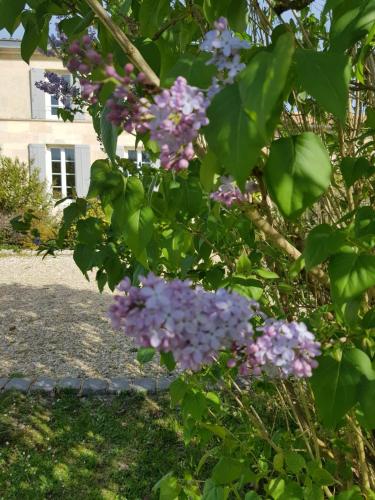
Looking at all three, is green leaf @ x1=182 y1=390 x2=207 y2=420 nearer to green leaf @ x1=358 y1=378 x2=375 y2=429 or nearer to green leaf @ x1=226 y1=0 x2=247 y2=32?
green leaf @ x1=358 y1=378 x2=375 y2=429

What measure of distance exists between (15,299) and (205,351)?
6667mm

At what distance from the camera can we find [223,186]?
1.01 m

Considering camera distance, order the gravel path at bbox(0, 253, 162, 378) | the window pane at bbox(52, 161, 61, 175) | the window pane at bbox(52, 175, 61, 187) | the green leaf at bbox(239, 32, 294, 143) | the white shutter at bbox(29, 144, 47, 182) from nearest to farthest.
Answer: the green leaf at bbox(239, 32, 294, 143)
the gravel path at bbox(0, 253, 162, 378)
the white shutter at bbox(29, 144, 47, 182)
the window pane at bbox(52, 175, 61, 187)
the window pane at bbox(52, 161, 61, 175)

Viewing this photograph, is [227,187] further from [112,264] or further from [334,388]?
[112,264]

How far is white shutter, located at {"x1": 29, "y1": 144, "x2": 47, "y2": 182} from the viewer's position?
50.9ft

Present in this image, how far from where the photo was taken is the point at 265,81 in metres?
0.54

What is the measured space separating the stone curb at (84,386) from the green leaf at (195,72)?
3.36m

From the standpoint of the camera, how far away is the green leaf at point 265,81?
516 millimetres

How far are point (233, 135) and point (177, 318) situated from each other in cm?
22

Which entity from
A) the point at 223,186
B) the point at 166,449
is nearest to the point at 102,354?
the point at 166,449

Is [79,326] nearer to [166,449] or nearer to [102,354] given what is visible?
[102,354]

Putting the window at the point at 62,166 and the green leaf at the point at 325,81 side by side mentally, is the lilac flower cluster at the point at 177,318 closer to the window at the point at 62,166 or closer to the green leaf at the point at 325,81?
the green leaf at the point at 325,81

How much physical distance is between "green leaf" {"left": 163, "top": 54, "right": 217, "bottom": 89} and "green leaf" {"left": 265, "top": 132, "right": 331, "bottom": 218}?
0.13m

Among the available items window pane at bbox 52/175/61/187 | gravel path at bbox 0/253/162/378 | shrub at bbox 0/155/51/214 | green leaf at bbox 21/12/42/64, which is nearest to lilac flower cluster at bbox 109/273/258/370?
green leaf at bbox 21/12/42/64
